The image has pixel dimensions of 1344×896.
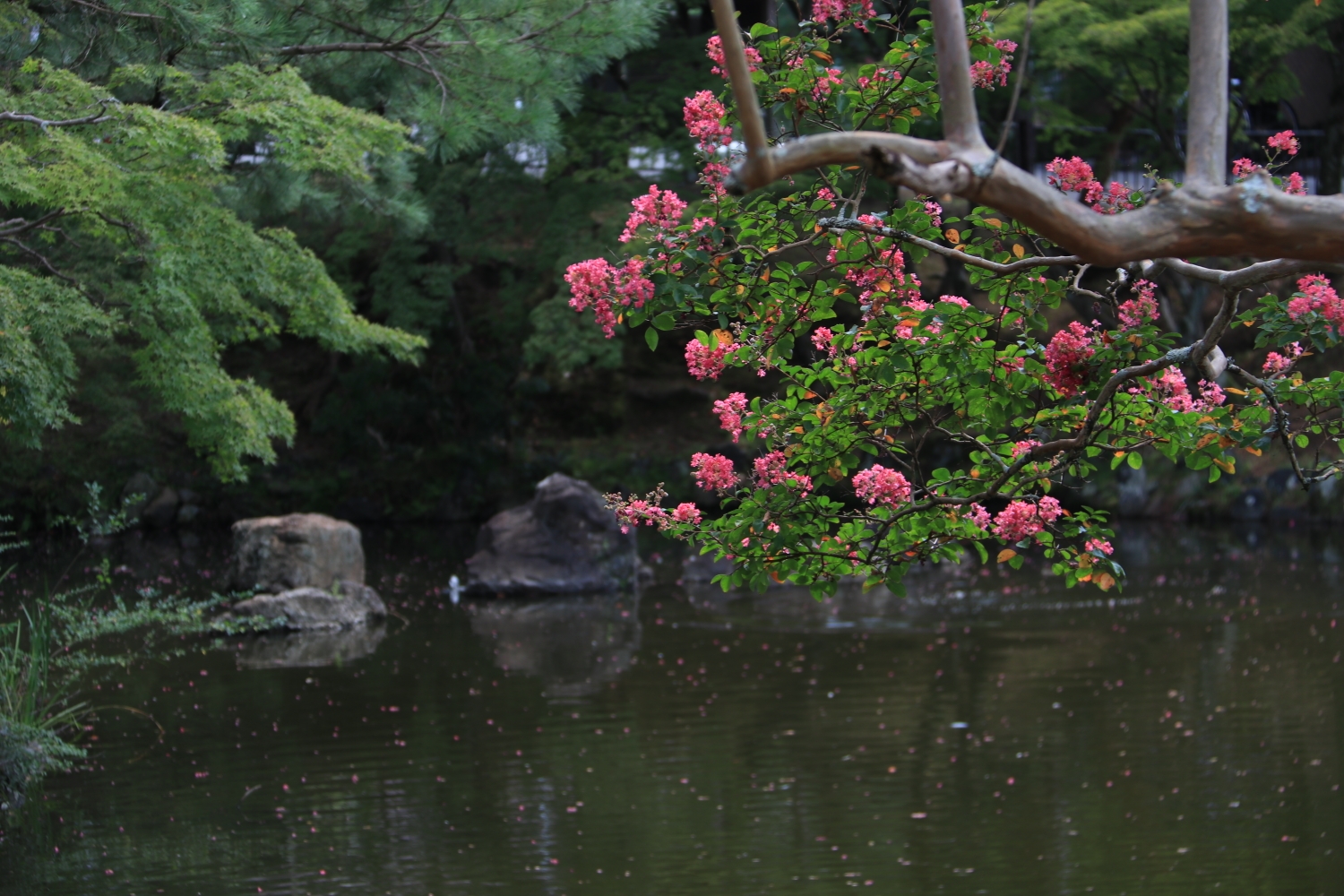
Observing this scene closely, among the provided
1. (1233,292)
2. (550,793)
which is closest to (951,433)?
(1233,292)

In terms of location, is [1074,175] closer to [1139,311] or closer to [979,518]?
[1139,311]

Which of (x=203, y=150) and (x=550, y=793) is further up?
(x=203, y=150)

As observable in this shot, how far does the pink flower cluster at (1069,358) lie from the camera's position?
3814 millimetres

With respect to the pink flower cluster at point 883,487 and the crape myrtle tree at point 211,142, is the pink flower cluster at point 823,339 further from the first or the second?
the crape myrtle tree at point 211,142

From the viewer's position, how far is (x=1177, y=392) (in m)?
3.94

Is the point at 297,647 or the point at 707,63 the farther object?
the point at 707,63

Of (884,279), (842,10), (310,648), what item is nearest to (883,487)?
(884,279)

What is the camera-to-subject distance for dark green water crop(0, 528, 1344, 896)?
19.6ft

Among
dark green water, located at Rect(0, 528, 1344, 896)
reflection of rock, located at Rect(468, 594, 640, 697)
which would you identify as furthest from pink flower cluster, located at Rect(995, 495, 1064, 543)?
reflection of rock, located at Rect(468, 594, 640, 697)

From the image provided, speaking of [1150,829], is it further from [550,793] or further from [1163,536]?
[1163,536]

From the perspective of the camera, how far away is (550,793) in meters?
7.19

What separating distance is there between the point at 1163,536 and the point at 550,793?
13.4m

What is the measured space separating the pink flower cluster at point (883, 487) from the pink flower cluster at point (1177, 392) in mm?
795

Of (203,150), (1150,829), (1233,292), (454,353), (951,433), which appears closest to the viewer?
(1233,292)
